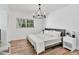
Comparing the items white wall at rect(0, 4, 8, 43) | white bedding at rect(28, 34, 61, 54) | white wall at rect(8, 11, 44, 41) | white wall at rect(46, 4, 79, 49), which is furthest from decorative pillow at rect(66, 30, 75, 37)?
white wall at rect(0, 4, 8, 43)

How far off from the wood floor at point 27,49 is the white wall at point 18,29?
105 mm

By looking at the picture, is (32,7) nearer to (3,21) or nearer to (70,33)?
(3,21)

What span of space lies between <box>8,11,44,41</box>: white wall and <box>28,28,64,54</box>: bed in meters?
0.09

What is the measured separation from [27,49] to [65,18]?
2.86 ft

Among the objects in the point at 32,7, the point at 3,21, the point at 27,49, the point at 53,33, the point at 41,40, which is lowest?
the point at 27,49

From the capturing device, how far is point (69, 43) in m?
1.69

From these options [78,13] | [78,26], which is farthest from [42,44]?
[78,13]

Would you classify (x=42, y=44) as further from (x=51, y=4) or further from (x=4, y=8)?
(x=4, y=8)

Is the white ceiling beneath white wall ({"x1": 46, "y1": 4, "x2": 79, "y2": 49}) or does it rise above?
above

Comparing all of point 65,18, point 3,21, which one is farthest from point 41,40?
point 3,21

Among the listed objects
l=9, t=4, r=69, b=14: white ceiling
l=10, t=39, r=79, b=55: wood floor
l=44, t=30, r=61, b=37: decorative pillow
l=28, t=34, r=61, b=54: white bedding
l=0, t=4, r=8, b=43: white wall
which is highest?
l=9, t=4, r=69, b=14: white ceiling

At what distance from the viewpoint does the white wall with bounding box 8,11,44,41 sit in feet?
5.41

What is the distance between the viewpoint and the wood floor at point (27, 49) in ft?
5.48

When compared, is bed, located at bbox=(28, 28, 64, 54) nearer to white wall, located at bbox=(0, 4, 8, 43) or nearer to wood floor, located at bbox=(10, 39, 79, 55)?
wood floor, located at bbox=(10, 39, 79, 55)
